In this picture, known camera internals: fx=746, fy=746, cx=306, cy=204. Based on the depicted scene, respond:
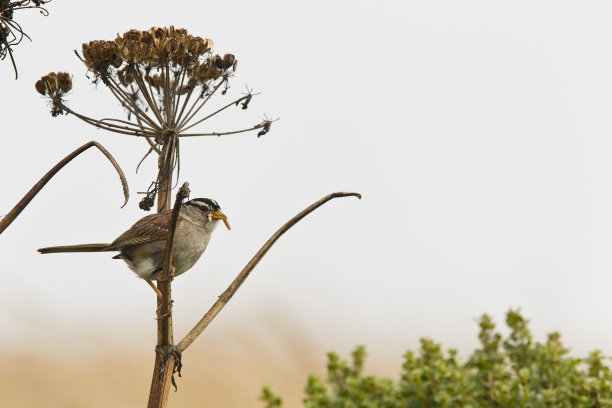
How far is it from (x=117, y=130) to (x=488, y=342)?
327 centimetres

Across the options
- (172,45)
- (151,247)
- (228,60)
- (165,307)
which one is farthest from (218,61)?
(165,307)

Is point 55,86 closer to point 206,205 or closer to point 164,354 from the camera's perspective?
point 206,205

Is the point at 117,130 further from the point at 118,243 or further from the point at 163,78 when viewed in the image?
the point at 118,243

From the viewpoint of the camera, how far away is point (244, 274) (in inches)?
202

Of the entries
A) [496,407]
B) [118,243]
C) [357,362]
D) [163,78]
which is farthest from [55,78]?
[496,407]

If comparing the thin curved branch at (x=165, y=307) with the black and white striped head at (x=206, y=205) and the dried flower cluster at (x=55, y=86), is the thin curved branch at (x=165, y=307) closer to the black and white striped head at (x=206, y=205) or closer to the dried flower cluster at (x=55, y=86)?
the black and white striped head at (x=206, y=205)

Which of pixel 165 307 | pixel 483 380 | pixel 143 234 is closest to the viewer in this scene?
pixel 483 380

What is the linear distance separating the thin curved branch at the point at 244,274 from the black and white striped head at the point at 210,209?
154 cm

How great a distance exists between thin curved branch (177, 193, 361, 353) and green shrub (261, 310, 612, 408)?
176 cm

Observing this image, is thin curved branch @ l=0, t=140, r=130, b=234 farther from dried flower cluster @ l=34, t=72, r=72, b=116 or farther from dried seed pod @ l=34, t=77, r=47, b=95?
dried seed pod @ l=34, t=77, r=47, b=95

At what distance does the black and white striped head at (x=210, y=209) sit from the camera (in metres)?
6.65

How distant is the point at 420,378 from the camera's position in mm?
3264

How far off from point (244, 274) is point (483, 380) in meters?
2.12

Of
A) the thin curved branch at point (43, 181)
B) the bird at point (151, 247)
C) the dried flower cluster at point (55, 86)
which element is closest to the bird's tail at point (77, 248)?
the bird at point (151, 247)
